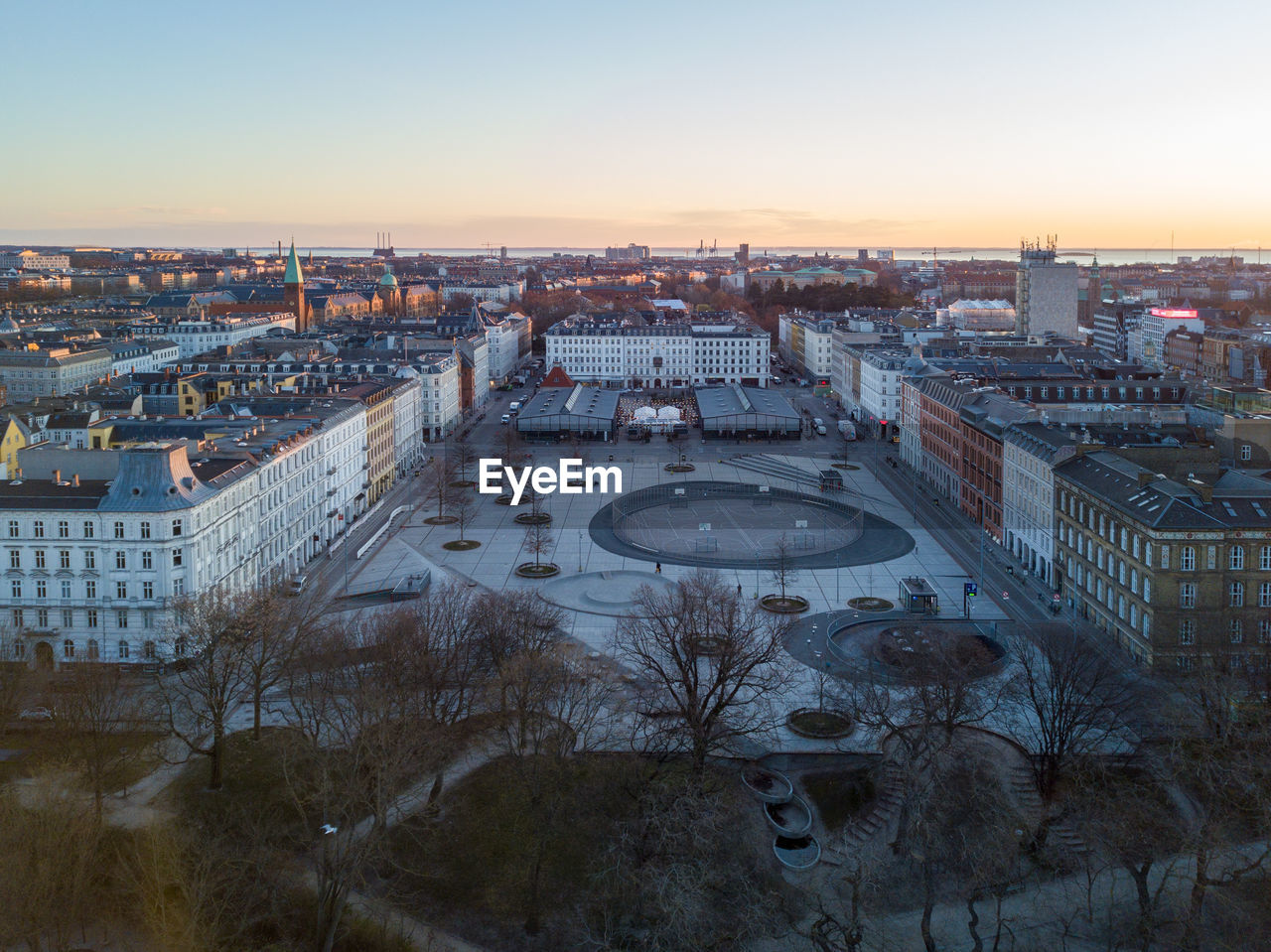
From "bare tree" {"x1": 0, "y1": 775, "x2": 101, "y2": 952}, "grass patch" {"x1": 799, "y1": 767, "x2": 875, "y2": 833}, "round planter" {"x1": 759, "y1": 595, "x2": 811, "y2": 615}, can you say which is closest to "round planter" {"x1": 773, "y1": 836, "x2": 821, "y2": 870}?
"grass patch" {"x1": 799, "y1": 767, "x2": 875, "y2": 833}

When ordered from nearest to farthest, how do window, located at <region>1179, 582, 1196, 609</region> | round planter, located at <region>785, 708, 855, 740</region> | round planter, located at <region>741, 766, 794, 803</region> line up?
round planter, located at <region>741, 766, 794, 803</region> → round planter, located at <region>785, 708, 855, 740</region> → window, located at <region>1179, 582, 1196, 609</region>

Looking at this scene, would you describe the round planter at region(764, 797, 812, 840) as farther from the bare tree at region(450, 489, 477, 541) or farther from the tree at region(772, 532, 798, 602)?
the bare tree at region(450, 489, 477, 541)

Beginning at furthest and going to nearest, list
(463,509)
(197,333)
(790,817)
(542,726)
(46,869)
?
(197,333) < (463,509) < (790,817) < (542,726) < (46,869)

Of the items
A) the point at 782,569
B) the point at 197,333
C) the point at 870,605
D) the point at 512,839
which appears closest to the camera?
the point at 512,839

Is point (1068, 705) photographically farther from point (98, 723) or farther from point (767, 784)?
point (98, 723)

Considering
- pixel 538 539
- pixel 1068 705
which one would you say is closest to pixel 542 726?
pixel 1068 705

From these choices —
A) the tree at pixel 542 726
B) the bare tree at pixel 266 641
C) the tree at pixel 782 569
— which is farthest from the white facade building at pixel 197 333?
the tree at pixel 542 726

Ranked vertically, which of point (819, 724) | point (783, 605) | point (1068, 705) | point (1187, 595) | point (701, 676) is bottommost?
point (819, 724)
